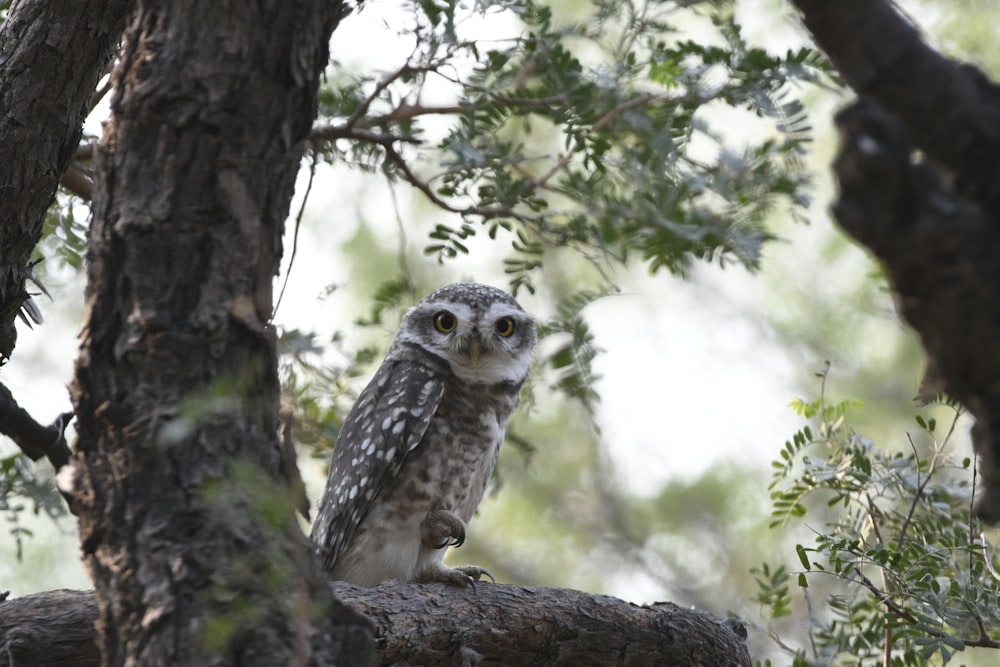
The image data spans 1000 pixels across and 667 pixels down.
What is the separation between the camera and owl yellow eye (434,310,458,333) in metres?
3.84

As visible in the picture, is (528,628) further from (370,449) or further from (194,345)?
(194,345)

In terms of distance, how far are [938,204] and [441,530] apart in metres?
2.43

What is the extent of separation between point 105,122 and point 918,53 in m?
A: 1.26

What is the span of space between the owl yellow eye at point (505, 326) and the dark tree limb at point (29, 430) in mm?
1645

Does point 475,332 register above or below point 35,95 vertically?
above

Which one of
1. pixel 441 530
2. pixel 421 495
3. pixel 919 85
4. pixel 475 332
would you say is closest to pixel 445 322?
pixel 475 332

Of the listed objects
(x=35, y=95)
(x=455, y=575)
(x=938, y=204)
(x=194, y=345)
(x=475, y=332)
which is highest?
(x=475, y=332)

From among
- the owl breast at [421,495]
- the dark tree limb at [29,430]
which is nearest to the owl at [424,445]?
the owl breast at [421,495]

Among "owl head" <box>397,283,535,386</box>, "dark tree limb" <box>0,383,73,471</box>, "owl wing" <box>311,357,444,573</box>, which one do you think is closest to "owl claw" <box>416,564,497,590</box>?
"owl wing" <box>311,357,444,573</box>

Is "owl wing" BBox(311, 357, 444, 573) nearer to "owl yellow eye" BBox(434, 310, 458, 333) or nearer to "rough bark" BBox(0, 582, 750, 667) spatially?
"owl yellow eye" BBox(434, 310, 458, 333)

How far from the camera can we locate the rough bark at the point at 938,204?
1225 millimetres

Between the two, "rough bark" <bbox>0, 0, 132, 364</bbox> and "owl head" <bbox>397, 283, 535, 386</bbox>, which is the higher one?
"owl head" <bbox>397, 283, 535, 386</bbox>

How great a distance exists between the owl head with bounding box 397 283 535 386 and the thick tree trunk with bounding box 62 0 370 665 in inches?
81.4

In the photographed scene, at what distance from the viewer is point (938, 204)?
123 cm
